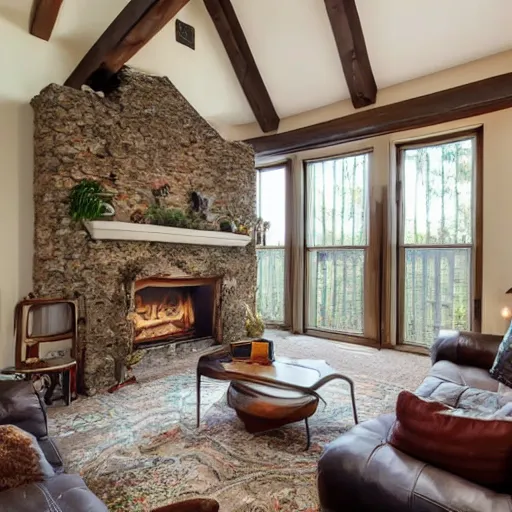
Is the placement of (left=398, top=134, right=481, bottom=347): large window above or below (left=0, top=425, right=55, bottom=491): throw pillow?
above

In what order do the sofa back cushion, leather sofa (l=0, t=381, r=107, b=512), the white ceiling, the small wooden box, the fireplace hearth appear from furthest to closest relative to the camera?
the fireplace hearth → the white ceiling → the small wooden box → the sofa back cushion → leather sofa (l=0, t=381, r=107, b=512)

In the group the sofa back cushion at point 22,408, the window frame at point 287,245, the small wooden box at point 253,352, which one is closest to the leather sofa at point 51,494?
the sofa back cushion at point 22,408

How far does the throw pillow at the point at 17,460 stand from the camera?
129cm

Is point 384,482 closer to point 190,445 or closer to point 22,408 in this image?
point 190,445

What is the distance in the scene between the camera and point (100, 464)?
230 centimetres

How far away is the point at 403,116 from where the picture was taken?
4.53m

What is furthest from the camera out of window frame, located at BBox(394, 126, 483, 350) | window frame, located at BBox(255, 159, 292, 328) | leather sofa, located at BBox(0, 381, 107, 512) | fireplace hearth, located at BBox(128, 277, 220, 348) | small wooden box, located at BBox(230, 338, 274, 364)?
window frame, located at BBox(255, 159, 292, 328)

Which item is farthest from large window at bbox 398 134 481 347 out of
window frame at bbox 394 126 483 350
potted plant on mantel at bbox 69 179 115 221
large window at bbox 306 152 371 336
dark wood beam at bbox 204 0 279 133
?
potted plant on mantel at bbox 69 179 115 221

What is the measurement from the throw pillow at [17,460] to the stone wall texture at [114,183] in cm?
233

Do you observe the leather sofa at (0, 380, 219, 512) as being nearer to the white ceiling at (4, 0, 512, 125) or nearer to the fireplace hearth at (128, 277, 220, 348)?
the fireplace hearth at (128, 277, 220, 348)

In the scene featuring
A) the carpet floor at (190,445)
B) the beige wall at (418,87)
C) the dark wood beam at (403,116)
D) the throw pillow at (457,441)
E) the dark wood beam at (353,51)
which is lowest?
the carpet floor at (190,445)

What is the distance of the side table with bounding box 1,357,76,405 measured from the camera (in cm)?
297

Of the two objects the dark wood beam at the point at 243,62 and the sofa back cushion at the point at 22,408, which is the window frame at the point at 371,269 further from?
the sofa back cushion at the point at 22,408

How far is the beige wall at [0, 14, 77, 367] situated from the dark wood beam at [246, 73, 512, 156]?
10.5 feet
